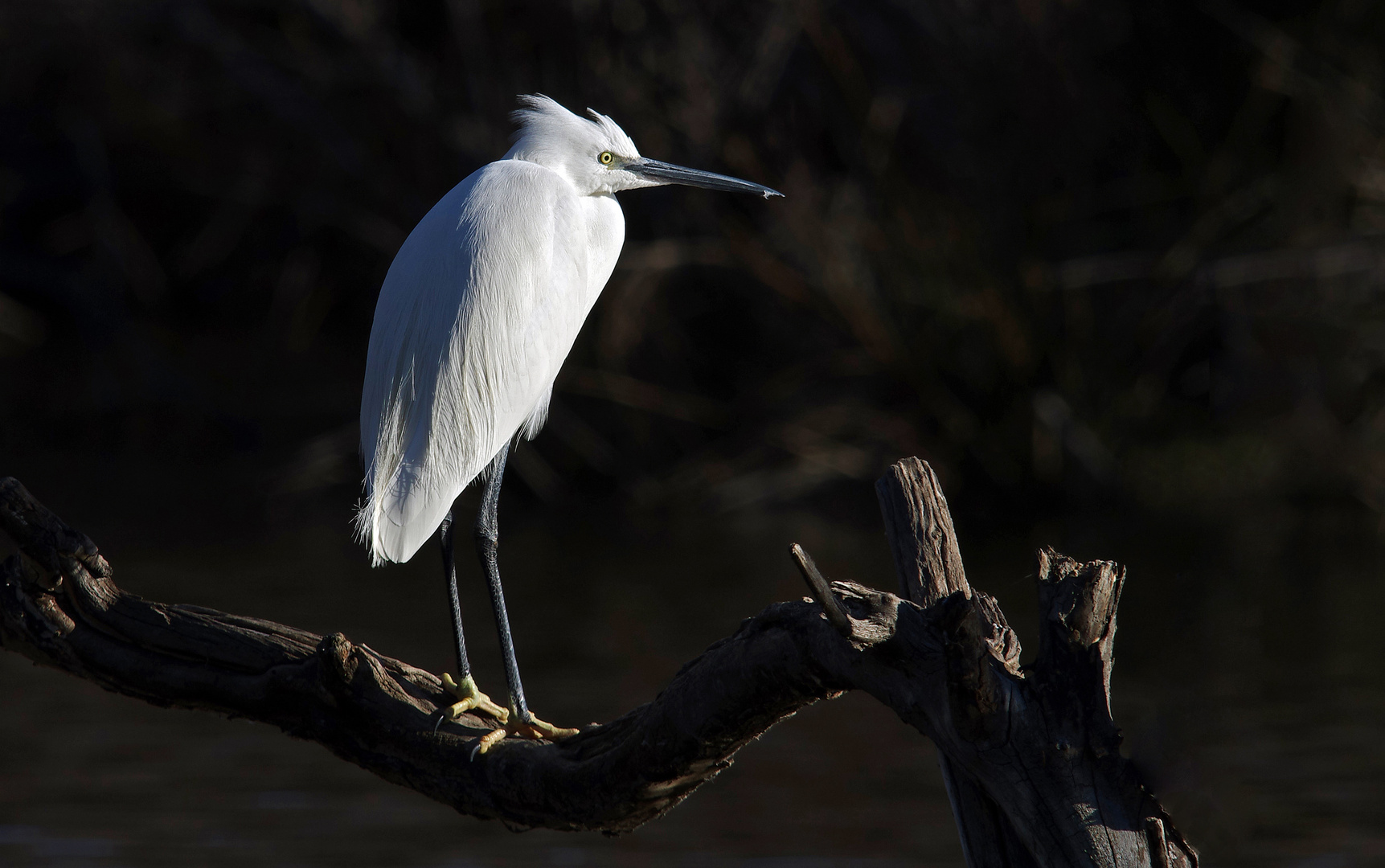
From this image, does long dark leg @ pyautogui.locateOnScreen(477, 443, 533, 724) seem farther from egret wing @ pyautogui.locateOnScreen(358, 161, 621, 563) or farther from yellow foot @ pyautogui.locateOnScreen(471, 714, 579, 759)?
yellow foot @ pyautogui.locateOnScreen(471, 714, 579, 759)

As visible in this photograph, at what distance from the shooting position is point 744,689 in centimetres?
235

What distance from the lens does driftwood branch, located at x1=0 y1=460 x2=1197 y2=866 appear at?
200 cm

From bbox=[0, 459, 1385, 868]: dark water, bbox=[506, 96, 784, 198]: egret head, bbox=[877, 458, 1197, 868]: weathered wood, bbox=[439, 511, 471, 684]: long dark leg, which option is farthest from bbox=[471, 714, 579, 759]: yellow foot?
bbox=[0, 459, 1385, 868]: dark water

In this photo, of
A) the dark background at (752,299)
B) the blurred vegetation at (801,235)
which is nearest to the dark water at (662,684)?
the dark background at (752,299)

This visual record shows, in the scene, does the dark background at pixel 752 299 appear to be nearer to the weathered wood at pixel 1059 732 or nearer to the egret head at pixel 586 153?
the egret head at pixel 586 153

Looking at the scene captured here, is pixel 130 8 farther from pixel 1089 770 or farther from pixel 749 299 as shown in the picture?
pixel 1089 770

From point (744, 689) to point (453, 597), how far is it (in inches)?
54.5

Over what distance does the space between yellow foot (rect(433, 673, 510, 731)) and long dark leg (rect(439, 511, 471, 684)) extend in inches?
5.2

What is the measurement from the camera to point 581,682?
25.6 feet

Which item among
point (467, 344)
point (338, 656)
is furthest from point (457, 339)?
point (338, 656)

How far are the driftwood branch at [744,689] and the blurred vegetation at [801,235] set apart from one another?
8.91 metres

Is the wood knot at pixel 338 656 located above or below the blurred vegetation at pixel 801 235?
below

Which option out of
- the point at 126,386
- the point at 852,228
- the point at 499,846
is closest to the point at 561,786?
the point at 499,846

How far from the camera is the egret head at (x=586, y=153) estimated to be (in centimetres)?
388
